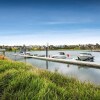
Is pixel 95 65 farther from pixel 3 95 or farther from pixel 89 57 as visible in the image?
pixel 89 57

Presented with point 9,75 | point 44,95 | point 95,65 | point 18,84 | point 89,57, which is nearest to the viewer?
point 44,95

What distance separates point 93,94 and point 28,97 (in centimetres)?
163

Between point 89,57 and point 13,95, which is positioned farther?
point 89,57

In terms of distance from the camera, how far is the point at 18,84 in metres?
6.46

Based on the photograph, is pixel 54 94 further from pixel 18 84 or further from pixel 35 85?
pixel 18 84

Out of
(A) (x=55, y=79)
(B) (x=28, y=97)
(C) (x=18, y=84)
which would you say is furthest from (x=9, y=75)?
(B) (x=28, y=97)

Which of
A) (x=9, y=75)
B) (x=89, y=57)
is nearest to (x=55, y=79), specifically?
(x=9, y=75)

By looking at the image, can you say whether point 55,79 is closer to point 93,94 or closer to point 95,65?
point 93,94

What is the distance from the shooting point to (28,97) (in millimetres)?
5445

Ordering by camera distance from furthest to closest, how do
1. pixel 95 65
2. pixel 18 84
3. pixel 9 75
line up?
pixel 95 65
pixel 9 75
pixel 18 84

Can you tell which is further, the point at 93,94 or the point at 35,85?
the point at 35,85

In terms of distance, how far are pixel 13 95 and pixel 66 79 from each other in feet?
8.18

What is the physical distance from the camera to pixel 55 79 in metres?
7.88

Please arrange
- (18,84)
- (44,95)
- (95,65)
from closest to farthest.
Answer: (44,95) < (18,84) < (95,65)
